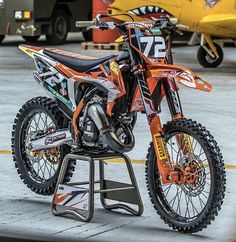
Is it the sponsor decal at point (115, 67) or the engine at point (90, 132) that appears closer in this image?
the sponsor decal at point (115, 67)

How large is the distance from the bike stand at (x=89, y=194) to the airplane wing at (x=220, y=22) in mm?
9729

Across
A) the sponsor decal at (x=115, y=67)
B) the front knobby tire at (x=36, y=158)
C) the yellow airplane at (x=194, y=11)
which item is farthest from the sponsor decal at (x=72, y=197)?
the yellow airplane at (x=194, y=11)

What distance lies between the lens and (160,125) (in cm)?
642

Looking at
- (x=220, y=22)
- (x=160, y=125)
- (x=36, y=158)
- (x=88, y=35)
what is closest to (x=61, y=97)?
(x=36, y=158)

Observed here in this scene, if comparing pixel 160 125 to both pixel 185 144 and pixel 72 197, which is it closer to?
pixel 185 144

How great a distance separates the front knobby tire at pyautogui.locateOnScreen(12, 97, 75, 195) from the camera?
7094mm

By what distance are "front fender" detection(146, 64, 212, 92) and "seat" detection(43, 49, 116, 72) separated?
0.42 metres

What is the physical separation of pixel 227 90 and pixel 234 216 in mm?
7750

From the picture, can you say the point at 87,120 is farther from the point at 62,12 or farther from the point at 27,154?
the point at 62,12

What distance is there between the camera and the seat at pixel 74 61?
266 inches

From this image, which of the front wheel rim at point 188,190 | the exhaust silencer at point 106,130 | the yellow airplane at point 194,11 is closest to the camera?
the front wheel rim at point 188,190

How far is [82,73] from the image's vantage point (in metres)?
6.79

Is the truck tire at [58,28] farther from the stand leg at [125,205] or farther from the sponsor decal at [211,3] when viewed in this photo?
the stand leg at [125,205]

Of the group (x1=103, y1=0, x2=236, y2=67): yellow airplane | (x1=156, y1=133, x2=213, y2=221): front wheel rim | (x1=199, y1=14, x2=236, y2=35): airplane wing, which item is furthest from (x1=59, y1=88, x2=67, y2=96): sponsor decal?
(x1=199, y1=14, x2=236, y2=35): airplane wing
